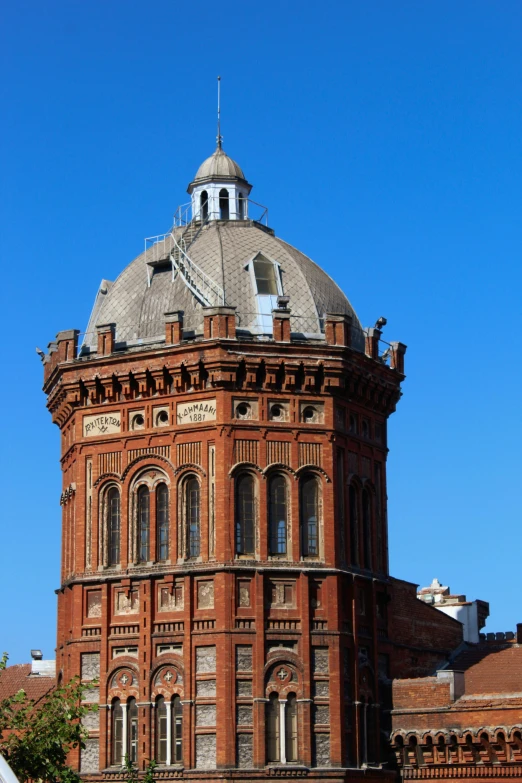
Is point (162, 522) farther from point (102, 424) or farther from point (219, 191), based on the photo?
point (219, 191)

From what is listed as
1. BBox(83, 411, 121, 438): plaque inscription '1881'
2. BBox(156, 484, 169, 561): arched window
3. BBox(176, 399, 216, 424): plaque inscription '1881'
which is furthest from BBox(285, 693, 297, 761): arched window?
BBox(83, 411, 121, 438): plaque inscription '1881'

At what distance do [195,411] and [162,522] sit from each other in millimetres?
3529

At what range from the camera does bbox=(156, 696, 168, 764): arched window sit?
45062 millimetres

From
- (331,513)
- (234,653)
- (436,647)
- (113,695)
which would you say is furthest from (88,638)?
(436,647)

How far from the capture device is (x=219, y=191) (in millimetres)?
54438

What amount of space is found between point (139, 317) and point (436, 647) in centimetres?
1493

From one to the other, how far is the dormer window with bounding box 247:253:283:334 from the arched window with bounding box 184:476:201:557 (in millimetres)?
5375

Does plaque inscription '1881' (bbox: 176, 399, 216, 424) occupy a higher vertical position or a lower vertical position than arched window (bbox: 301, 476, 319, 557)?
higher

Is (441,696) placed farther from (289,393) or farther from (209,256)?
(209,256)

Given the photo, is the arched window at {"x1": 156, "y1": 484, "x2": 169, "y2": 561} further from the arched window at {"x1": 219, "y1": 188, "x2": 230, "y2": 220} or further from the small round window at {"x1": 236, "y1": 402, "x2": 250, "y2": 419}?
the arched window at {"x1": 219, "y1": 188, "x2": 230, "y2": 220}

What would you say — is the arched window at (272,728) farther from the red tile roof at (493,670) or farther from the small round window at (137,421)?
the small round window at (137,421)

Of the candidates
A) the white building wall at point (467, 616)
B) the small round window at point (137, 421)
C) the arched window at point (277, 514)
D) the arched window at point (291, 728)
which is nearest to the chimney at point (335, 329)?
the arched window at point (277, 514)

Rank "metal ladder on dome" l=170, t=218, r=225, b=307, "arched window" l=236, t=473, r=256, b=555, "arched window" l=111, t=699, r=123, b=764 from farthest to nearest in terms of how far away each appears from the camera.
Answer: "metal ladder on dome" l=170, t=218, r=225, b=307
"arched window" l=236, t=473, r=256, b=555
"arched window" l=111, t=699, r=123, b=764

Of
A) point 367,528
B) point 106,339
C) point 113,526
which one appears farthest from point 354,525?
point 106,339
